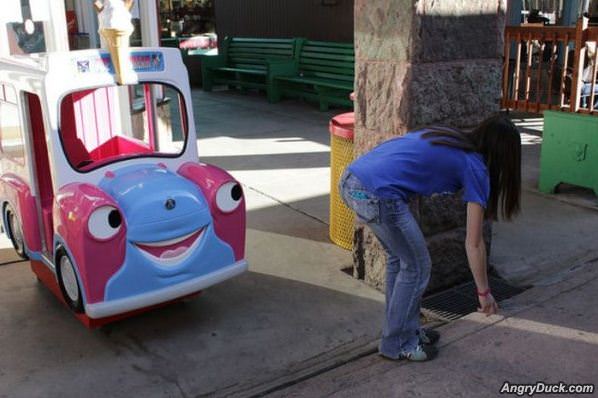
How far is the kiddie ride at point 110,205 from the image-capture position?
328cm

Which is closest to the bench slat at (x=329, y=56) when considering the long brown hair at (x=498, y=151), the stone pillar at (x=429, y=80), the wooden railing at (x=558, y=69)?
the wooden railing at (x=558, y=69)

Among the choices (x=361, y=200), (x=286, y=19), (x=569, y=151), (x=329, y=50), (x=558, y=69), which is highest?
(x=286, y=19)

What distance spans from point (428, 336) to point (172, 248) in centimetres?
146

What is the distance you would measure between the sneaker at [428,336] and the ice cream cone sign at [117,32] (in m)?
2.16

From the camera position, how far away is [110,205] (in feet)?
10.6

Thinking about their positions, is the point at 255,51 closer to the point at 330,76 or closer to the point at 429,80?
the point at 330,76

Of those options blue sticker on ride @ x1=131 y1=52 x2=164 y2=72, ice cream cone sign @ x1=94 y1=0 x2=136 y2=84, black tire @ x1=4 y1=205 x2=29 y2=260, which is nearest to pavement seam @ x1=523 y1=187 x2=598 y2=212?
blue sticker on ride @ x1=131 y1=52 x2=164 y2=72

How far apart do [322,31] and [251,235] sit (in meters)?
8.41

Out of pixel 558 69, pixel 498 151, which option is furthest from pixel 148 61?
pixel 558 69

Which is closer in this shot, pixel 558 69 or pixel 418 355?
pixel 418 355

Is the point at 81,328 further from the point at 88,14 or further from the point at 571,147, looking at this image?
the point at 571,147

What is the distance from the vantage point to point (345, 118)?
15.6 feet

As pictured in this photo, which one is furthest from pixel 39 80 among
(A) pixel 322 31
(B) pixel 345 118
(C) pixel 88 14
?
(A) pixel 322 31

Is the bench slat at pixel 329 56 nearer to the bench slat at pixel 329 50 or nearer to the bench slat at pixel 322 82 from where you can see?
the bench slat at pixel 329 50
